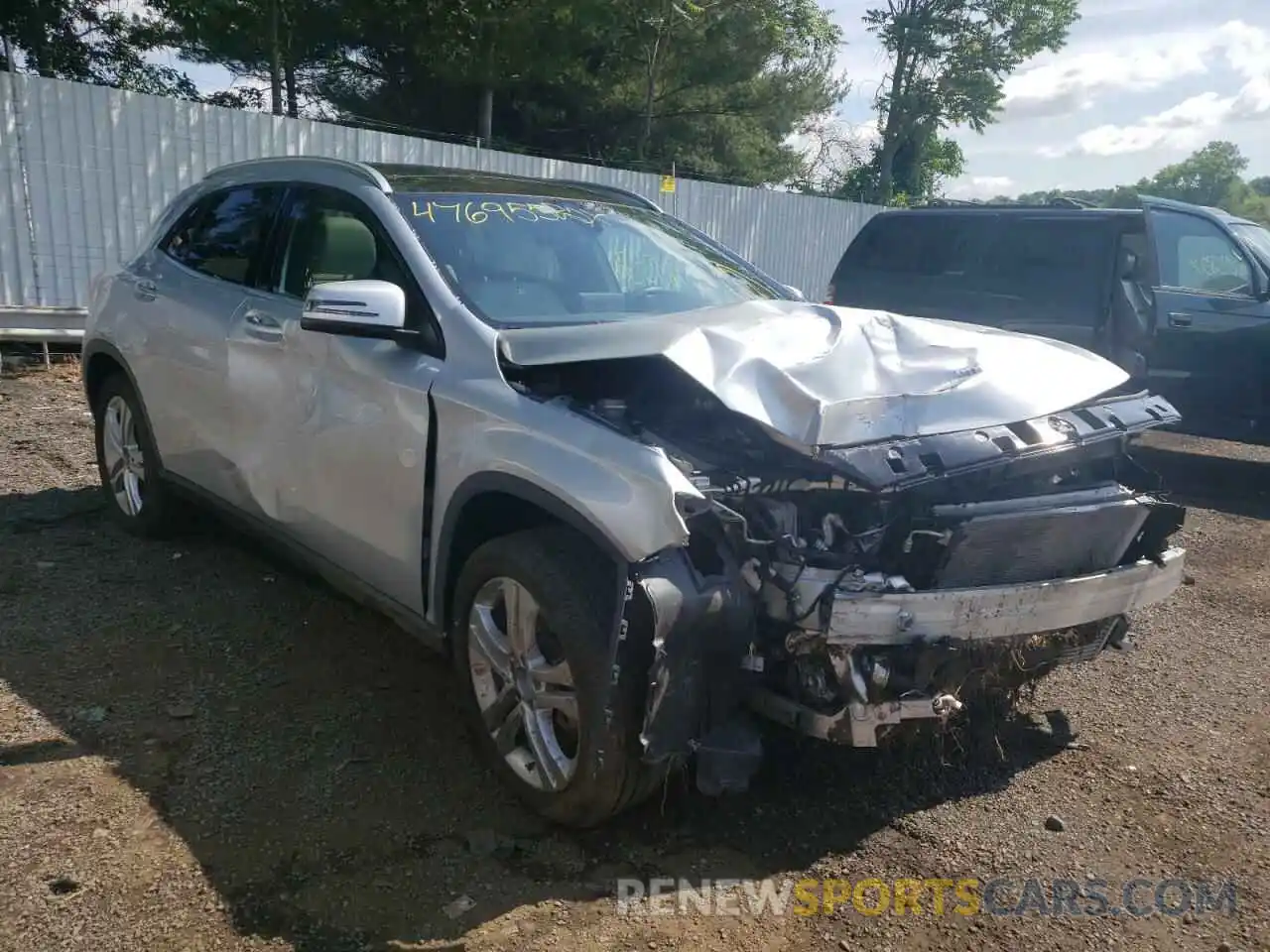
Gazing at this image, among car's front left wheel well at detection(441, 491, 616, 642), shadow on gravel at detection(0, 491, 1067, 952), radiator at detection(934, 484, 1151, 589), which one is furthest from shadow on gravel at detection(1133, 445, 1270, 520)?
car's front left wheel well at detection(441, 491, 616, 642)

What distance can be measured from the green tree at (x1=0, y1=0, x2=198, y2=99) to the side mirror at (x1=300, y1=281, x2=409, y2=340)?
1614 cm

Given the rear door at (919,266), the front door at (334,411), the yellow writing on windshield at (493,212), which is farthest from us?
the rear door at (919,266)

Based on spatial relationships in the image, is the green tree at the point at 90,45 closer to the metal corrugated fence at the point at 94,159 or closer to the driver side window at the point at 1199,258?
the metal corrugated fence at the point at 94,159

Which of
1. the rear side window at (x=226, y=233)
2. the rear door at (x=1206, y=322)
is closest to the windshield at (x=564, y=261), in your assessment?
the rear side window at (x=226, y=233)

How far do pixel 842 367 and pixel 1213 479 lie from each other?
657 centimetres

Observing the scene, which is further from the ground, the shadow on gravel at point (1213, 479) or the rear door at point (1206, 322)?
the rear door at point (1206, 322)

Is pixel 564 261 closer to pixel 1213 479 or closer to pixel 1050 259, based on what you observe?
pixel 1050 259

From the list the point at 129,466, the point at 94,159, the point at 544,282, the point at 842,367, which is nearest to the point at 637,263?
the point at 544,282

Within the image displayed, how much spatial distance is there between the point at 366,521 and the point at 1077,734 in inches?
103

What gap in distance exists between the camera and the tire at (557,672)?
2.71 meters

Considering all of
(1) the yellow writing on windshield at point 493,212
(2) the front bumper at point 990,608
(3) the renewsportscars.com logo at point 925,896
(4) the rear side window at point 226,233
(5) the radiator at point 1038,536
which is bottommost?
(3) the renewsportscars.com logo at point 925,896

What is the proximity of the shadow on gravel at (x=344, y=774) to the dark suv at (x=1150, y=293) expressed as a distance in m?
4.96

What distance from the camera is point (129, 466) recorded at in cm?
535

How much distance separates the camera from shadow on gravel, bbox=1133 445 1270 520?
738cm
